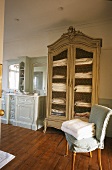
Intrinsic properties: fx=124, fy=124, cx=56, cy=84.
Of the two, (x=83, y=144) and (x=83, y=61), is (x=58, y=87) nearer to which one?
(x=83, y=61)

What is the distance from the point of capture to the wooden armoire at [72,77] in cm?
243

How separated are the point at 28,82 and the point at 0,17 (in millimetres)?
2458

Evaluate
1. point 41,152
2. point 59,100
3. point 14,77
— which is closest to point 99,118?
point 41,152

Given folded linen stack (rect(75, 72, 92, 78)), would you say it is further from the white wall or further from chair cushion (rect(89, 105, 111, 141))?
chair cushion (rect(89, 105, 111, 141))

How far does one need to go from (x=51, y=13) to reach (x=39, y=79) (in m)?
1.67

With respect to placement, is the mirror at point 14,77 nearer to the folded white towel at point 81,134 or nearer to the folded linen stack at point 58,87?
the folded linen stack at point 58,87

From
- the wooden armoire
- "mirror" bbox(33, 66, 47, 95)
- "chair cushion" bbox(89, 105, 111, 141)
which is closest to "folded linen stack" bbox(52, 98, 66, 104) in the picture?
the wooden armoire

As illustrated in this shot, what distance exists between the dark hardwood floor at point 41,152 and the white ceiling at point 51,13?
257 cm

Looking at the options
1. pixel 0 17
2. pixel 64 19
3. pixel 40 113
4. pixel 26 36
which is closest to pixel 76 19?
pixel 64 19

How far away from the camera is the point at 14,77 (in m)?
4.04

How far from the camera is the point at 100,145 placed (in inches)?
60.4

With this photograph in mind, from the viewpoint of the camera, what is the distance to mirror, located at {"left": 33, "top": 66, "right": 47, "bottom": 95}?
346cm

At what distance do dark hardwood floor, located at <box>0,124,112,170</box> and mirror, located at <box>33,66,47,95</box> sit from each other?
1.13 meters

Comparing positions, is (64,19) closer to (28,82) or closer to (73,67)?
(73,67)
